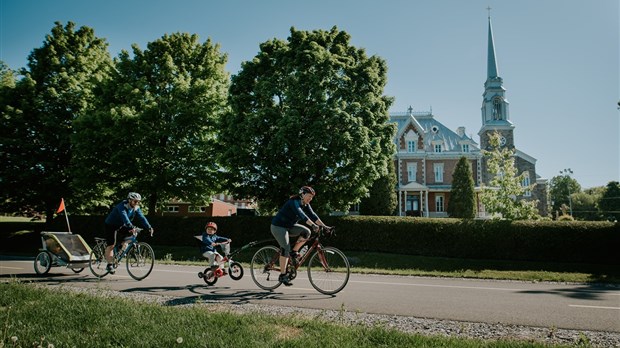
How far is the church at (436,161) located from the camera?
4647 centimetres

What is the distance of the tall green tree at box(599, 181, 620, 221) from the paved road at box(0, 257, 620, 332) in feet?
292

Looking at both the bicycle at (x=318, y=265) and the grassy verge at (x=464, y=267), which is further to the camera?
the grassy verge at (x=464, y=267)

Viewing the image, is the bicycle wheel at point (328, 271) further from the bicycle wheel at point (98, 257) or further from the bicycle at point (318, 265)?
the bicycle wheel at point (98, 257)

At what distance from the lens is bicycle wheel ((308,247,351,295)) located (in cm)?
755

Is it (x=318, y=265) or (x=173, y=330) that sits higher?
(x=318, y=265)

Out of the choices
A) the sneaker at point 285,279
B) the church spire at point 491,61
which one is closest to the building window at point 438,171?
the church spire at point 491,61

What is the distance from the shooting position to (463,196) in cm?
3884

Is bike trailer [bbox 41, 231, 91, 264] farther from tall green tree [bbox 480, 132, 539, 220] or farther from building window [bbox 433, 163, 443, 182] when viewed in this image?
building window [bbox 433, 163, 443, 182]

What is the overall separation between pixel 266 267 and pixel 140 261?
3.88 meters

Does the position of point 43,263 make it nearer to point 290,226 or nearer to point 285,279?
point 285,279

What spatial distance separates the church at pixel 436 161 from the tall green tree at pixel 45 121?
34.8 m

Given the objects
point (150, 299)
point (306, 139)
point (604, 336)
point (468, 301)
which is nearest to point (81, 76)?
point (306, 139)

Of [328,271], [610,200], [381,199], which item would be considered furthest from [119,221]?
[610,200]

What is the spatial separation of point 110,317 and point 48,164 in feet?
80.3
